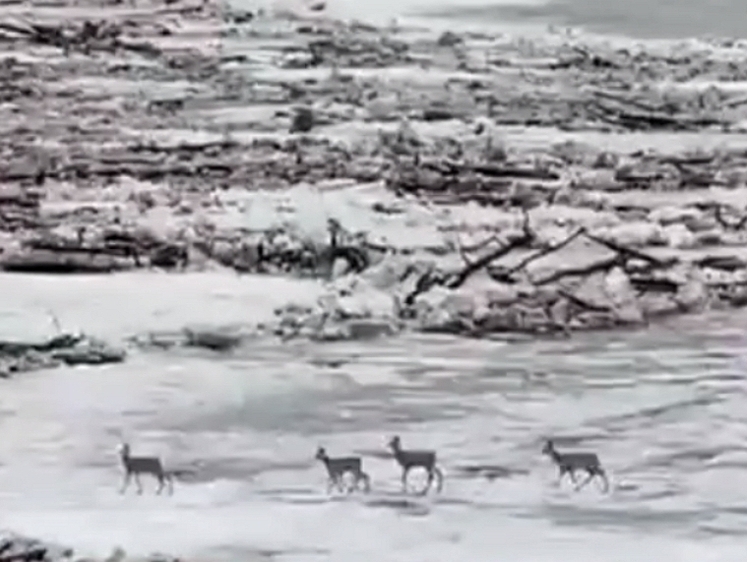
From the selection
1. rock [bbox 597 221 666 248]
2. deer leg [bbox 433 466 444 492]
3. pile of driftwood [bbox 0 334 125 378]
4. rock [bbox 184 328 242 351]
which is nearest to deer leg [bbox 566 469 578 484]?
deer leg [bbox 433 466 444 492]

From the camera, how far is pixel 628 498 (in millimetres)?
1213

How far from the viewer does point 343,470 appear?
1222 mm

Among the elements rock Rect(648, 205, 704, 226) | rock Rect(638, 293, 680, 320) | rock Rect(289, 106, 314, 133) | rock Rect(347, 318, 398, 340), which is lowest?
rock Rect(347, 318, 398, 340)

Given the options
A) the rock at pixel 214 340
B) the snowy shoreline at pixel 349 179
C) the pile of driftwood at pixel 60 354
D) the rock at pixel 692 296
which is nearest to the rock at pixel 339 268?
the snowy shoreline at pixel 349 179

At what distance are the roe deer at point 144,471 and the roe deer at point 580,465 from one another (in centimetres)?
35

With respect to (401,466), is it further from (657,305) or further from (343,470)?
(657,305)

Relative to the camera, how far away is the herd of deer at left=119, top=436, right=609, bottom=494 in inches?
47.9

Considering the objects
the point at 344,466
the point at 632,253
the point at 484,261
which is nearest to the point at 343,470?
the point at 344,466

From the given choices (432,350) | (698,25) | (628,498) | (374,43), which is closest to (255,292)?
(432,350)

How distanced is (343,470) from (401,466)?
0.05m

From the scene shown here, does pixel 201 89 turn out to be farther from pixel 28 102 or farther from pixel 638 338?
pixel 638 338

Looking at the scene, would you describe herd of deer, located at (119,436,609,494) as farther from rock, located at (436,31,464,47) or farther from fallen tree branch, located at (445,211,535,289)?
rock, located at (436,31,464,47)

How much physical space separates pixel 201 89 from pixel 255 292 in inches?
8.6

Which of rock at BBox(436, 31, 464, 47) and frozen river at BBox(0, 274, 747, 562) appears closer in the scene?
frozen river at BBox(0, 274, 747, 562)
